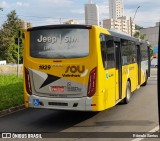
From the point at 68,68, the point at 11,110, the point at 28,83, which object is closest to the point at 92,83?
the point at 68,68

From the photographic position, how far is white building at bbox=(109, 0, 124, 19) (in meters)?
85.0

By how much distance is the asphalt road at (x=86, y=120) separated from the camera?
823cm

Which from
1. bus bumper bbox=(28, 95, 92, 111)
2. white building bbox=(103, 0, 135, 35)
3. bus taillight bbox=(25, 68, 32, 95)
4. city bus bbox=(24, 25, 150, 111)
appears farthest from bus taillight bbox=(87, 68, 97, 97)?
white building bbox=(103, 0, 135, 35)

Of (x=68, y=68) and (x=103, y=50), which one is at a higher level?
(x=103, y=50)

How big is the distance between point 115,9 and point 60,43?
8189 centimetres

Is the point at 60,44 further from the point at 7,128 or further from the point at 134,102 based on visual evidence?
the point at 134,102

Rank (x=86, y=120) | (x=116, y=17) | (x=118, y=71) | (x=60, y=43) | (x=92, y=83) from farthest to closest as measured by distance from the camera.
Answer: (x=116, y=17)
(x=118, y=71)
(x=86, y=120)
(x=60, y=43)
(x=92, y=83)

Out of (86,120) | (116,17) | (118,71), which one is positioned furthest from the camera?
(116,17)

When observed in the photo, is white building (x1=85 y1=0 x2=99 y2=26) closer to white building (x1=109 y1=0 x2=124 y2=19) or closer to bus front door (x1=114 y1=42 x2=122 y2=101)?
white building (x1=109 y1=0 x2=124 y2=19)

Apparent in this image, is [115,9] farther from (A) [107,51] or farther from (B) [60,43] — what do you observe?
(B) [60,43]

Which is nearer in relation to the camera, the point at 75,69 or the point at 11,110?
the point at 75,69

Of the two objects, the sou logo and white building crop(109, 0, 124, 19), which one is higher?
white building crop(109, 0, 124, 19)

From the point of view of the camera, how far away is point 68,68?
8.62 meters

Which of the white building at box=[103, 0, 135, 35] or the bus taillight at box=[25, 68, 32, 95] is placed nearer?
the bus taillight at box=[25, 68, 32, 95]
